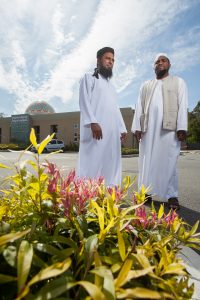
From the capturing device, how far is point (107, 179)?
4.41 metres

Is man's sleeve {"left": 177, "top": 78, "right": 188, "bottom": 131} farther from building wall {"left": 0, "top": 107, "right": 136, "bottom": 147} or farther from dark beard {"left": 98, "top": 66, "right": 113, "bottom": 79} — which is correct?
building wall {"left": 0, "top": 107, "right": 136, "bottom": 147}

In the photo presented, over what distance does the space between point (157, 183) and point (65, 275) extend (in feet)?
13.3

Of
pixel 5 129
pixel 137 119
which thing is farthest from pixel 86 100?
pixel 5 129

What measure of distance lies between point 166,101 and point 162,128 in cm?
39

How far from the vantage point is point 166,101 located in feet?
15.2

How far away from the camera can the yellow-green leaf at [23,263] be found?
1.81 feet

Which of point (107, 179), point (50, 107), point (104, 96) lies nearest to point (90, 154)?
point (107, 179)

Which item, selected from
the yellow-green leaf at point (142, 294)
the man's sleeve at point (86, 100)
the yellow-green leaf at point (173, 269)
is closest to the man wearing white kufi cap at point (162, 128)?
the man's sleeve at point (86, 100)

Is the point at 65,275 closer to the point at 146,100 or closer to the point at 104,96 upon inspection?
the point at 104,96

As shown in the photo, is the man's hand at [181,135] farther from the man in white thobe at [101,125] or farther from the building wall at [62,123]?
the building wall at [62,123]

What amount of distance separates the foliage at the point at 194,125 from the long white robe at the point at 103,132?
6711 centimetres

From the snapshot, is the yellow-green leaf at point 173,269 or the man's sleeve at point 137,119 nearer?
the yellow-green leaf at point 173,269

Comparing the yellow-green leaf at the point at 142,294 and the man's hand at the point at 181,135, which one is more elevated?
the man's hand at the point at 181,135

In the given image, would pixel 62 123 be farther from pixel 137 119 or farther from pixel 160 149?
pixel 160 149
